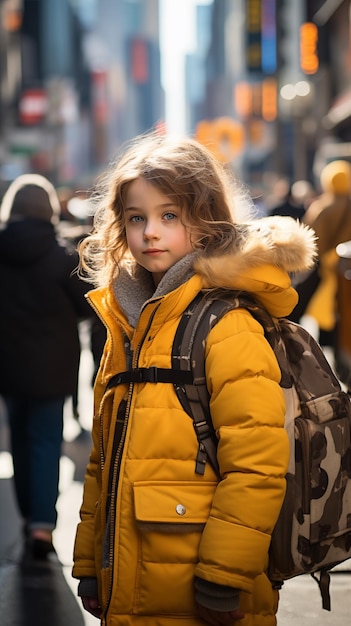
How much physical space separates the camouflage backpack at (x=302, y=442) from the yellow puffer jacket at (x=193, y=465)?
33 mm

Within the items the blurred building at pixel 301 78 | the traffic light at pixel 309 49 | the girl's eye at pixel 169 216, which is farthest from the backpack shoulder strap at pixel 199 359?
the traffic light at pixel 309 49

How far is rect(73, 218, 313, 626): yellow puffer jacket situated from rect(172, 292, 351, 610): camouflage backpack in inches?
1.3

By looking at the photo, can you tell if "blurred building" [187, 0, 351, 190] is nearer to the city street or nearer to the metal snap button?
the city street

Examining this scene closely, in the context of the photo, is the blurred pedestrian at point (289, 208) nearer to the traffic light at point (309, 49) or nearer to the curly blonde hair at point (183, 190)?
the curly blonde hair at point (183, 190)

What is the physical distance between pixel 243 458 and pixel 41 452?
350cm

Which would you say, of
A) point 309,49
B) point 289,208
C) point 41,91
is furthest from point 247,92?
point 289,208

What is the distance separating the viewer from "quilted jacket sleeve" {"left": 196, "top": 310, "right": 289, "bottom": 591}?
2785 mm

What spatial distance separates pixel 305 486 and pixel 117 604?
21.1 inches

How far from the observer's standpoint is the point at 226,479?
283cm

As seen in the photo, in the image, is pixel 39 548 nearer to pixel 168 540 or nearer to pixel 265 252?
pixel 168 540

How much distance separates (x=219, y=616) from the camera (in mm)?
2836

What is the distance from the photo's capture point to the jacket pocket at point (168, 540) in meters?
2.88

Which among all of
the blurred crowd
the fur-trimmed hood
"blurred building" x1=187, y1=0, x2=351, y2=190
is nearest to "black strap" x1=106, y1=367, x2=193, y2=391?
the fur-trimmed hood

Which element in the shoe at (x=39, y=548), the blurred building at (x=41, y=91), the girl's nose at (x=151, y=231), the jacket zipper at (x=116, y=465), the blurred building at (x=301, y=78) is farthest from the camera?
the blurred building at (x=41, y=91)
